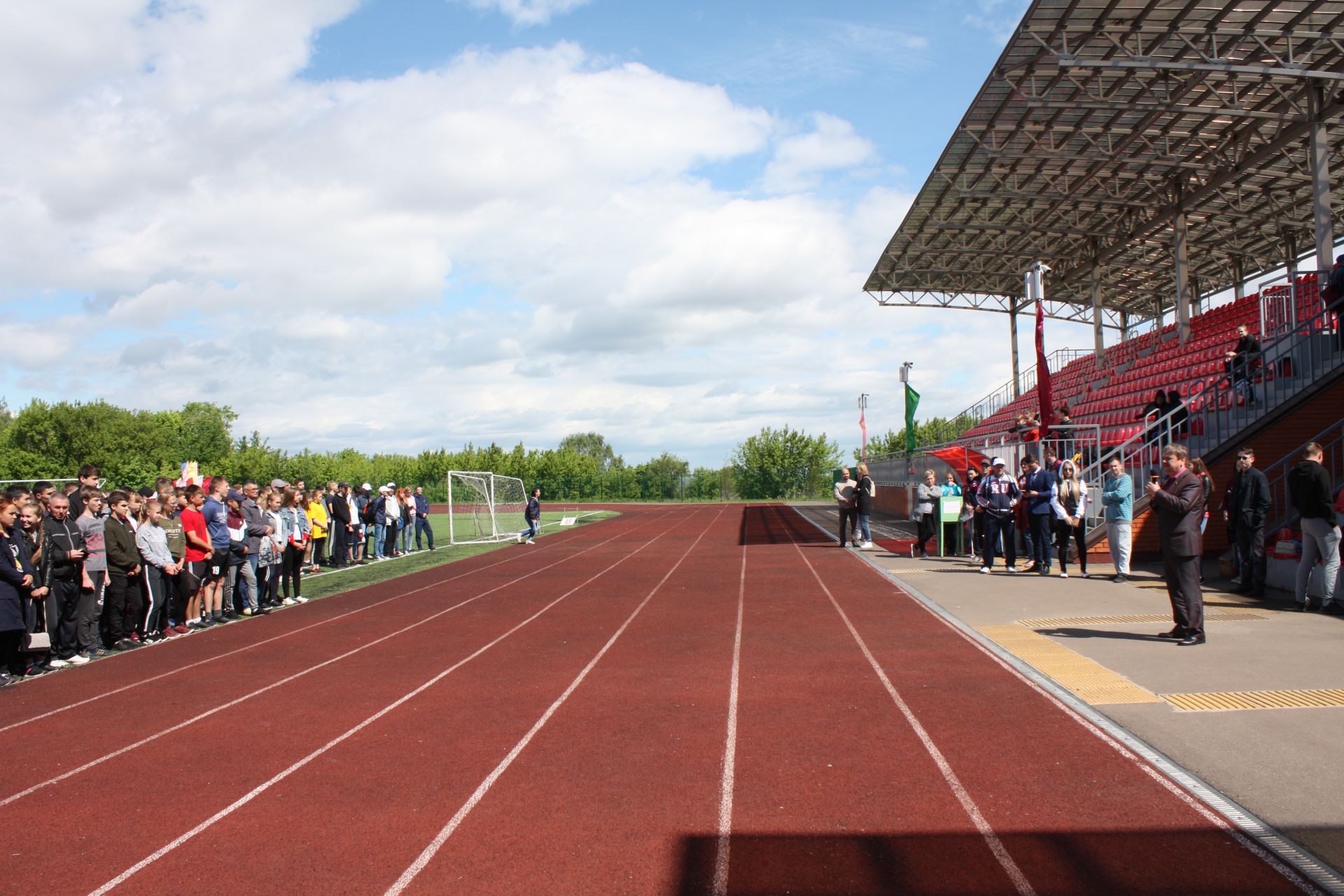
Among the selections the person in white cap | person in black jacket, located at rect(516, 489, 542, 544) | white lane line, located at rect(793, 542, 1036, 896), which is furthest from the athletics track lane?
person in black jacket, located at rect(516, 489, 542, 544)

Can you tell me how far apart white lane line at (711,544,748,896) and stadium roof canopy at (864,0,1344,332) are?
Result: 12083mm

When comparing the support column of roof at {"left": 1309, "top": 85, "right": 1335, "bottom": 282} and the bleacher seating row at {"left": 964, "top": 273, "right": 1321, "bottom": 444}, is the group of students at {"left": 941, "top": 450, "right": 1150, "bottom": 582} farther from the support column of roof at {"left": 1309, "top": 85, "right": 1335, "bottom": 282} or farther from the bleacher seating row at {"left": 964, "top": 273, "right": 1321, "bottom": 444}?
the support column of roof at {"left": 1309, "top": 85, "right": 1335, "bottom": 282}

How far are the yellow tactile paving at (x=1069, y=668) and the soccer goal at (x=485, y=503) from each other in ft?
56.6

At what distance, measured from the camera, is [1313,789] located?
4598 mm

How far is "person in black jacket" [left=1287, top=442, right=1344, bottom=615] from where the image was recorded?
9.14 metres

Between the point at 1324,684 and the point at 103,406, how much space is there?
261ft

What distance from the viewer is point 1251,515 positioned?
10477mm

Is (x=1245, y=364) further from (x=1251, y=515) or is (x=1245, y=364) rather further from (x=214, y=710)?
(x=214, y=710)

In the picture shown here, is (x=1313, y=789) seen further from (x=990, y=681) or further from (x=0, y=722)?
(x=0, y=722)

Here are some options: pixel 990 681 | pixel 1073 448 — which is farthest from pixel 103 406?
pixel 990 681

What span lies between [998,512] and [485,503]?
17822 millimetres

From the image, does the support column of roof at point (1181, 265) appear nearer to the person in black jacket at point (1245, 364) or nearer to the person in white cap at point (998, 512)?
the person in black jacket at point (1245, 364)

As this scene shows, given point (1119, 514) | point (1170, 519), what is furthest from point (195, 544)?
point (1119, 514)

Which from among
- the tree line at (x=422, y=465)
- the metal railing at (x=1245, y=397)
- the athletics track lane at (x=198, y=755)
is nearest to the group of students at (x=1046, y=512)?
the metal railing at (x=1245, y=397)
